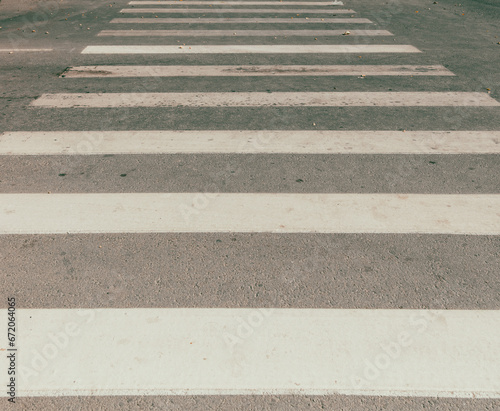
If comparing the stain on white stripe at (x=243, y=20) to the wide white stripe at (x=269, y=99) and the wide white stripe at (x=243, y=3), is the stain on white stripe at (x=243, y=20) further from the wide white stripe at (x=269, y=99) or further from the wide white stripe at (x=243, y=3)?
the wide white stripe at (x=269, y=99)

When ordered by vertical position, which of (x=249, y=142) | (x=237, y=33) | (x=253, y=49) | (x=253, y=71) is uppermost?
(x=237, y=33)

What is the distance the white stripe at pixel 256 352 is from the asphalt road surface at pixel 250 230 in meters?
0.01

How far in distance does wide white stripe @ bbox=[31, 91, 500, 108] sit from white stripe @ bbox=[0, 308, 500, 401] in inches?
153

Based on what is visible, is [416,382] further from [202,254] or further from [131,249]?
[131,249]

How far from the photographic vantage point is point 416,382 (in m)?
2.82

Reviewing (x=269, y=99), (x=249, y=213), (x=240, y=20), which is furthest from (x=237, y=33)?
(x=249, y=213)

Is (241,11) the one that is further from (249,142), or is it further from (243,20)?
(249,142)

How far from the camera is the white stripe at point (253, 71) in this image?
757 centimetres

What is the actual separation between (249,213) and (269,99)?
9.24 feet

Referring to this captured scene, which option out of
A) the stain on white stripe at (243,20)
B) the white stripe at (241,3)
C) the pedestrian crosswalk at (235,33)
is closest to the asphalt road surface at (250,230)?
the pedestrian crosswalk at (235,33)

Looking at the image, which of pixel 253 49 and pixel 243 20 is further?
pixel 243 20

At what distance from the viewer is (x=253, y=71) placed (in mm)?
7719

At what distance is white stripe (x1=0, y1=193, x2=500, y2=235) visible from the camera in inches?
164

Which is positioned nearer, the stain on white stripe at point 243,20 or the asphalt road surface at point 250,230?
the asphalt road surface at point 250,230
